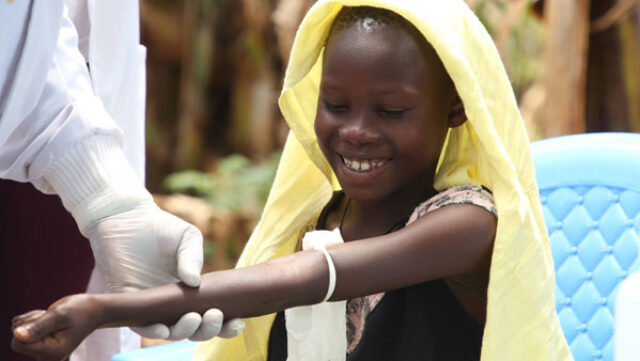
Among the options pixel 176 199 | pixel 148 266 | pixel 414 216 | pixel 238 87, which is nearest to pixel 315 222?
pixel 414 216

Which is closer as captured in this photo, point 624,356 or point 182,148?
point 624,356

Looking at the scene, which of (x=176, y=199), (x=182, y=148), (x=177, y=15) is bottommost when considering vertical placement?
(x=176, y=199)

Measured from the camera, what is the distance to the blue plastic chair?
5.21 feet

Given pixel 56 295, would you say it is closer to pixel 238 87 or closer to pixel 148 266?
pixel 148 266

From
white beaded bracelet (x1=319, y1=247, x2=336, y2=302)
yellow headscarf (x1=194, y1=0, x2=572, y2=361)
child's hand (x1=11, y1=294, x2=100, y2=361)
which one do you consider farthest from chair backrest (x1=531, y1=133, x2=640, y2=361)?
child's hand (x1=11, y1=294, x2=100, y2=361)

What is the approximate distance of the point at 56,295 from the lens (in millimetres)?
1547

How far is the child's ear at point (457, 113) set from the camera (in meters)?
1.22

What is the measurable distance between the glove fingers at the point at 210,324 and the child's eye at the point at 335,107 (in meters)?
0.32

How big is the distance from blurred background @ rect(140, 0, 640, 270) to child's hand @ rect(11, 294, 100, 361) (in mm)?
2692

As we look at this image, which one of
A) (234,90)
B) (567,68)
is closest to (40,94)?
(567,68)

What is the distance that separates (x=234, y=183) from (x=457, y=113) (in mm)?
3019

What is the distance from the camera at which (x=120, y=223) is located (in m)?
1.13

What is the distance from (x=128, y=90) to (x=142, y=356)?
1.36 feet

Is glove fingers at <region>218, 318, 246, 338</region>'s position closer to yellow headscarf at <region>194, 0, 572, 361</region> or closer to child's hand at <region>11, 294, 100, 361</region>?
child's hand at <region>11, 294, 100, 361</region>
